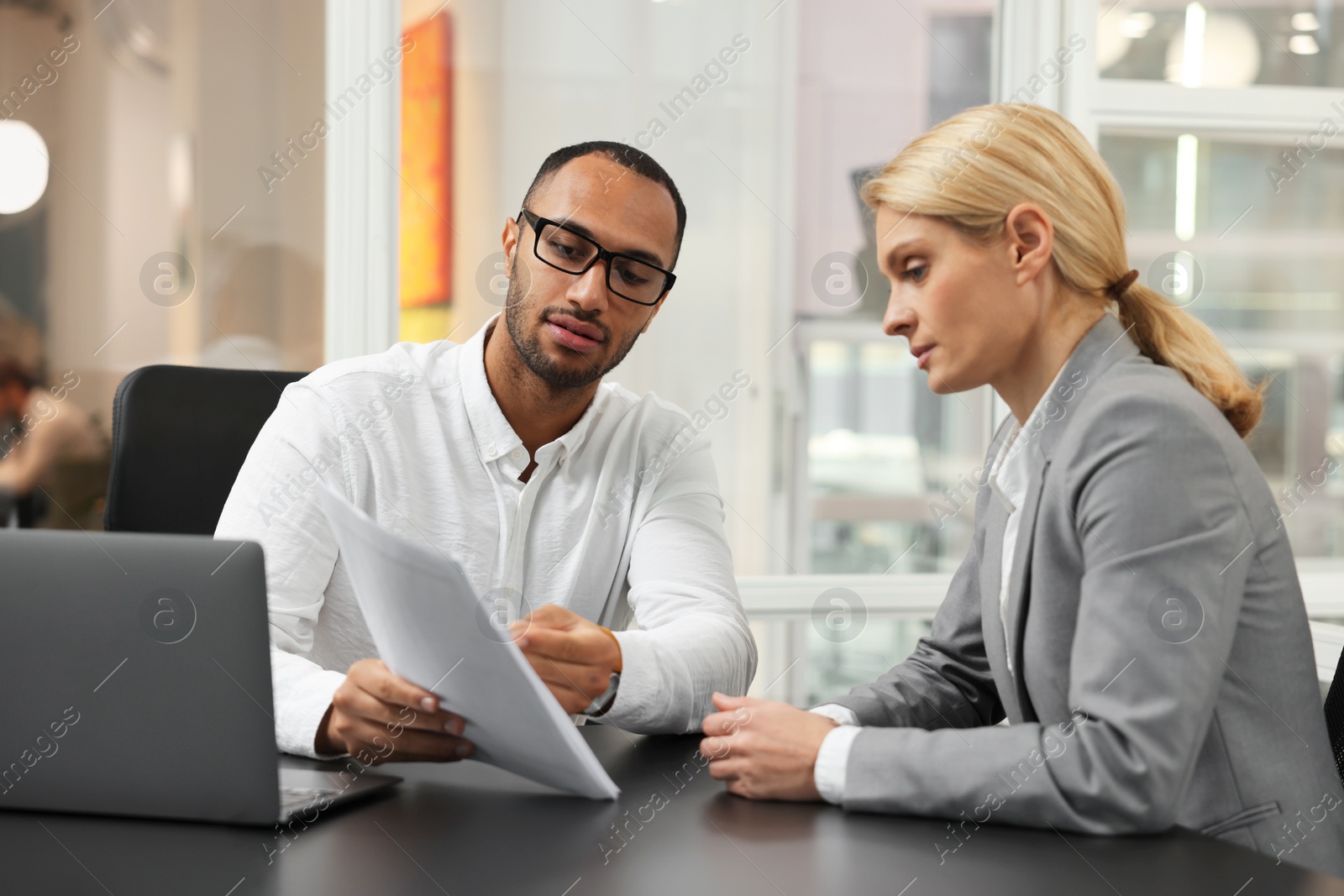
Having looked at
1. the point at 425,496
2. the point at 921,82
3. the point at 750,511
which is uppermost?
the point at 921,82

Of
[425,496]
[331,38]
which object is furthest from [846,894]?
[331,38]

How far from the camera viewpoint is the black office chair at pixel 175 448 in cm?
162

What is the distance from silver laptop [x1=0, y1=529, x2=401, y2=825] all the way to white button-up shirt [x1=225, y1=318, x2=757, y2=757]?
19.0 inches

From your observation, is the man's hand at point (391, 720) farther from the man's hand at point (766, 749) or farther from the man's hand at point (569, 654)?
the man's hand at point (766, 749)

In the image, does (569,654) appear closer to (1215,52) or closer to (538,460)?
(538,460)

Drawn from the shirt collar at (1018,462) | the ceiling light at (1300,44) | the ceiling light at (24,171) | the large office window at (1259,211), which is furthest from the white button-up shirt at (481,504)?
the ceiling light at (1300,44)

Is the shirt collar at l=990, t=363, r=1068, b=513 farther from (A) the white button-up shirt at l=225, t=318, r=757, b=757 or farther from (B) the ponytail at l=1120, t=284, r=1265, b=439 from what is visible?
(A) the white button-up shirt at l=225, t=318, r=757, b=757

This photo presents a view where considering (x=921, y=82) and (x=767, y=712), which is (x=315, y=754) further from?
(x=921, y=82)

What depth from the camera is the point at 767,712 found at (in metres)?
1.03

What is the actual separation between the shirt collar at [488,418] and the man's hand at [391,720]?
1.83ft

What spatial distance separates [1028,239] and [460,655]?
708 millimetres

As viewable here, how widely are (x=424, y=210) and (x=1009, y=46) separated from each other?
59.6 inches

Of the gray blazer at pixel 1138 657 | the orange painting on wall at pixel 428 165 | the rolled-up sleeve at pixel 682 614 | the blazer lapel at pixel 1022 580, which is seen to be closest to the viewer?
the gray blazer at pixel 1138 657

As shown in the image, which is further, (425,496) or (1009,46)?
(1009,46)
